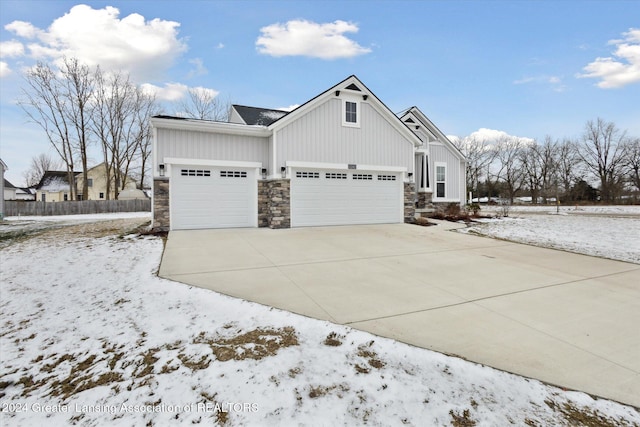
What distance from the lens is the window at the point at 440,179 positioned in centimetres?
1781

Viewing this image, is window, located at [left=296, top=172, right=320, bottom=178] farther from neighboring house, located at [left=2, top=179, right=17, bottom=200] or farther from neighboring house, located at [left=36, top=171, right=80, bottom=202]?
neighboring house, located at [left=2, top=179, right=17, bottom=200]

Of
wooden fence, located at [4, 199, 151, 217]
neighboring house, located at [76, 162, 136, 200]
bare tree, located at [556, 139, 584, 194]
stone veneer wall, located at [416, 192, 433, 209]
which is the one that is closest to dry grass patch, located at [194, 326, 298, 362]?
stone veneer wall, located at [416, 192, 433, 209]

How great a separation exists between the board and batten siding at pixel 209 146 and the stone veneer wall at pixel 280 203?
3.89 ft

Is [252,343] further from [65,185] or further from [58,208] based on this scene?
[65,185]

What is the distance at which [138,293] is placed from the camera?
4773 millimetres

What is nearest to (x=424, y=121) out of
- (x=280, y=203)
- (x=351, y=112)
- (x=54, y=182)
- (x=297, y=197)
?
(x=351, y=112)

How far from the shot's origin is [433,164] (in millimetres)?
17641

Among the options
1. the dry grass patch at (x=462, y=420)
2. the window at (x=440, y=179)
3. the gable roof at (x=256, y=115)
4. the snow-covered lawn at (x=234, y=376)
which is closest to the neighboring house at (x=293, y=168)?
the gable roof at (x=256, y=115)

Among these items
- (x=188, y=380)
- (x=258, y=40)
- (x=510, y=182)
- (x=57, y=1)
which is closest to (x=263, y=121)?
(x=258, y=40)

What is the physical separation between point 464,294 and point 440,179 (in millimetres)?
14139

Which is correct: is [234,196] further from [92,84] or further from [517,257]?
[92,84]

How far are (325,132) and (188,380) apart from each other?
11.0 m

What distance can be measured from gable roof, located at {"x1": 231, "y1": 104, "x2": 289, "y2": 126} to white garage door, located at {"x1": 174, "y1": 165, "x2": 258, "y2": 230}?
3.31 meters

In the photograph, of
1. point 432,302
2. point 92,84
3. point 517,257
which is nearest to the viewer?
point 432,302
